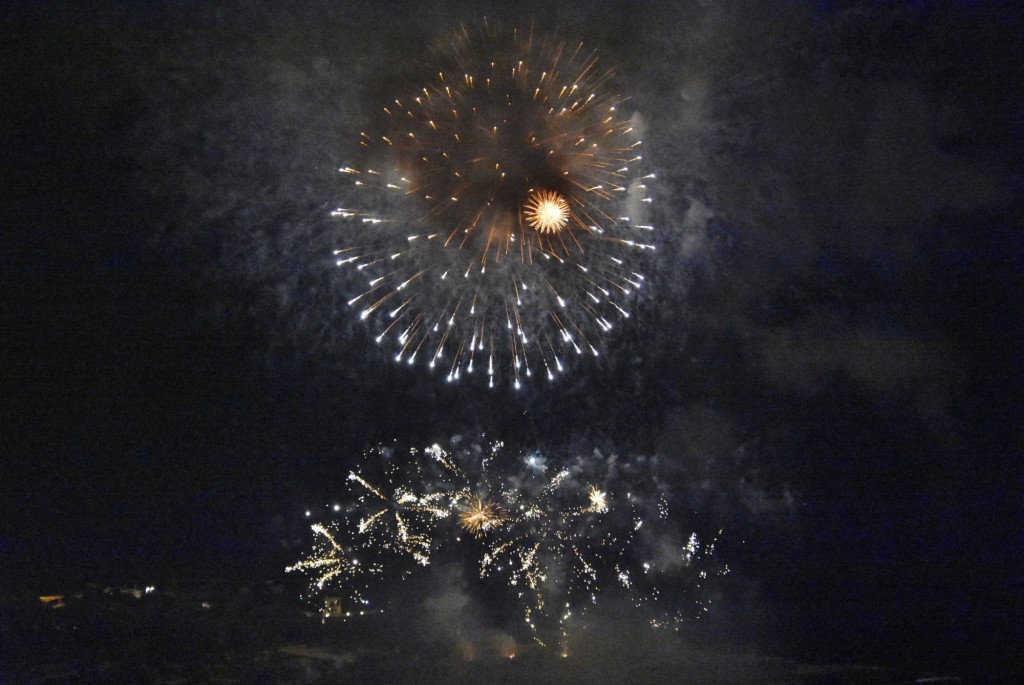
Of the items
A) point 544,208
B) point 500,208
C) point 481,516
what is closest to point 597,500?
point 481,516

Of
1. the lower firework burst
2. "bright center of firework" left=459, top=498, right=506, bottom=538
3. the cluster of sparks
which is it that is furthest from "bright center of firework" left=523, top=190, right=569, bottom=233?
"bright center of firework" left=459, top=498, right=506, bottom=538

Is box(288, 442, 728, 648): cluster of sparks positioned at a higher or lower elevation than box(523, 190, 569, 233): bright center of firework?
lower

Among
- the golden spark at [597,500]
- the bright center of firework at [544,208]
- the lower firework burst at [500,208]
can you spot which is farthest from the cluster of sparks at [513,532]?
the bright center of firework at [544,208]

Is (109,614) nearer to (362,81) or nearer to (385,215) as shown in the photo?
(385,215)

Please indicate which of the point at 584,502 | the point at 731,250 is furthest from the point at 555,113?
the point at 584,502

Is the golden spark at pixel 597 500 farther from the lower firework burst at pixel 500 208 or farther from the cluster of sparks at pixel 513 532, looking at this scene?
the lower firework burst at pixel 500 208

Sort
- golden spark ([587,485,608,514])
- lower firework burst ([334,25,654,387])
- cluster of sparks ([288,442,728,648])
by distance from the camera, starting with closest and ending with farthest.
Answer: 1. lower firework burst ([334,25,654,387])
2. cluster of sparks ([288,442,728,648])
3. golden spark ([587,485,608,514])

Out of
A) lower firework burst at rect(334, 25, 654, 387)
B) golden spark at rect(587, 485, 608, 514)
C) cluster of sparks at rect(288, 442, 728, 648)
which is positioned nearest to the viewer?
lower firework burst at rect(334, 25, 654, 387)

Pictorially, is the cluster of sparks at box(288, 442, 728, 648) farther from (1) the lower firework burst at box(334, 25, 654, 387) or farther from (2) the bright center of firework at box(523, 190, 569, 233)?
(2) the bright center of firework at box(523, 190, 569, 233)
